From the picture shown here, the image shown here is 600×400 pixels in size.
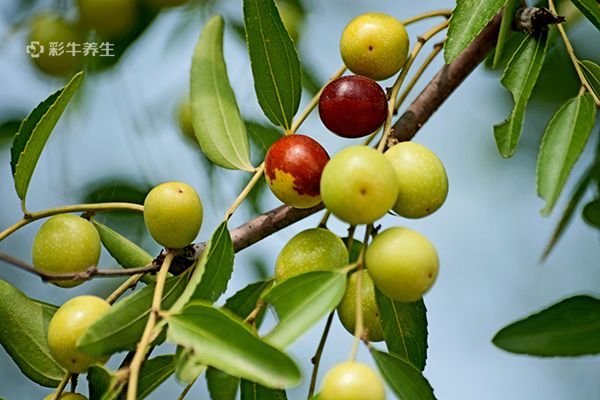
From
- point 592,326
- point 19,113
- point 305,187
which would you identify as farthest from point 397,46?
point 19,113

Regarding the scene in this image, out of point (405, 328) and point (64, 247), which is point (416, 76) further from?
point (64, 247)

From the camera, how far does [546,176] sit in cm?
67

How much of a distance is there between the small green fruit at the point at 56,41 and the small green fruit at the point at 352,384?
30.6 inches

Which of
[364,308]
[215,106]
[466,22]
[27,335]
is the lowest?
[27,335]

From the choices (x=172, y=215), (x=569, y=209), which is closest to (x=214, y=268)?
(x=172, y=215)

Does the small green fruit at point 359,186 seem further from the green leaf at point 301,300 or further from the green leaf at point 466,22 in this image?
the green leaf at point 466,22

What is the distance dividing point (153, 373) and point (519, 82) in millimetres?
391

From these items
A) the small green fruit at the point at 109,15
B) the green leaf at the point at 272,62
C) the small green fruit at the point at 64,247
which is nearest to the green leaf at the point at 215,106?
the green leaf at the point at 272,62

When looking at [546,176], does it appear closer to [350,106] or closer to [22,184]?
[350,106]

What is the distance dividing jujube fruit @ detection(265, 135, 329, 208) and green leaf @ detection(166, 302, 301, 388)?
14cm

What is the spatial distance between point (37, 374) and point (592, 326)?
0.46 meters

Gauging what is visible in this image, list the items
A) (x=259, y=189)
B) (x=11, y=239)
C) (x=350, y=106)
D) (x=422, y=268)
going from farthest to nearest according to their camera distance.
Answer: (x=11, y=239) → (x=259, y=189) → (x=350, y=106) → (x=422, y=268)

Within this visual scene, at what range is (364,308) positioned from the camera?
720 millimetres

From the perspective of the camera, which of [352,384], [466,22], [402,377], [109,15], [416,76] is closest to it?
[352,384]
